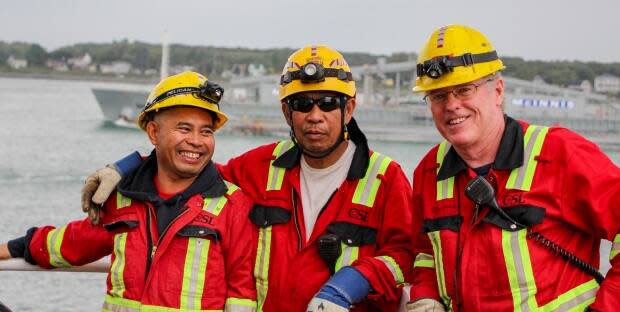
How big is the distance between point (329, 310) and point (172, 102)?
94 cm

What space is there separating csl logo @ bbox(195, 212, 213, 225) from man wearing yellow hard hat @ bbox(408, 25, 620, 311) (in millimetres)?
750

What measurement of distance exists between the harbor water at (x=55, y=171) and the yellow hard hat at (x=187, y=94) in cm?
912

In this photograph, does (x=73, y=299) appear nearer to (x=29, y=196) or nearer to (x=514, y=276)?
(x=514, y=276)

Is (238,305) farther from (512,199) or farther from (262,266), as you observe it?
(512,199)

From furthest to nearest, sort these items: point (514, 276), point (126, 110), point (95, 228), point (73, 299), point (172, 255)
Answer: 1. point (126, 110)
2. point (73, 299)
3. point (95, 228)
4. point (172, 255)
5. point (514, 276)

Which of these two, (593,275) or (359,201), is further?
(359,201)

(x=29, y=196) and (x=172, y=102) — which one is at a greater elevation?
(x=172, y=102)

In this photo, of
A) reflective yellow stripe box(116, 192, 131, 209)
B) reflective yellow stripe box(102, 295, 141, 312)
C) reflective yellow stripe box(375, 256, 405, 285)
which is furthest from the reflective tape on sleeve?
reflective yellow stripe box(375, 256, 405, 285)

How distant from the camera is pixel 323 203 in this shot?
148 inches

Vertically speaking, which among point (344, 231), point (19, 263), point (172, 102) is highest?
point (172, 102)

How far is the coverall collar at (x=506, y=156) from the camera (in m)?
3.25

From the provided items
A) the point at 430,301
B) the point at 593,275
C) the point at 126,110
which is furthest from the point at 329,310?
the point at 126,110

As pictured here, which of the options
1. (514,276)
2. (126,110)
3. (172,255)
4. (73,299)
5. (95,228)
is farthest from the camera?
(126,110)

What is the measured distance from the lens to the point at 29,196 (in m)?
33.2
